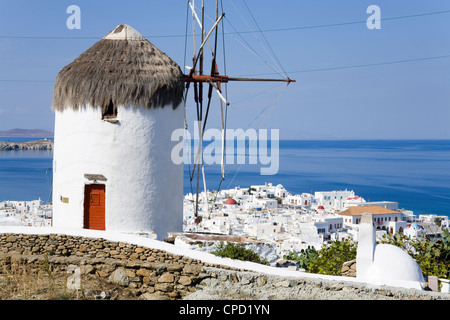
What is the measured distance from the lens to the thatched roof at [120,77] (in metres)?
10.6

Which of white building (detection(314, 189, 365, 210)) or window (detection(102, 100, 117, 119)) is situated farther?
white building (detection(314, 189, 365, 210))

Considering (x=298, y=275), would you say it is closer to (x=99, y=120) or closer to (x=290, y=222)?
(x=99, y=120)

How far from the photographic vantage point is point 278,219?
44312 millimetres

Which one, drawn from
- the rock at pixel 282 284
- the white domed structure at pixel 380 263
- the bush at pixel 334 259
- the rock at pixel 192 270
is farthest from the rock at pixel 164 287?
the bush at pixel 334 259

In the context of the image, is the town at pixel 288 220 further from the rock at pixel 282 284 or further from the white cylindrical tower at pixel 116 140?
the rock at pixel 282 284

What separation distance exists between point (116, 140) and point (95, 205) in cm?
138

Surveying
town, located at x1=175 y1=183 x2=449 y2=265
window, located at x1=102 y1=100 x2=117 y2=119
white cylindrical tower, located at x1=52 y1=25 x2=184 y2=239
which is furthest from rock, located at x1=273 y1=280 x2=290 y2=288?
window, located at x1=102 y1=100 x2=117 y2=119

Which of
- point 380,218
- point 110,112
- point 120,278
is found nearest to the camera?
point 120,278

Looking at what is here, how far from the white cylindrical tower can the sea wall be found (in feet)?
6.95

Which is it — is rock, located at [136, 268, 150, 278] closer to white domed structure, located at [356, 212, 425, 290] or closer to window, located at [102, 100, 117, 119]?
white domed structure, located at [356, 212, 425, 290]

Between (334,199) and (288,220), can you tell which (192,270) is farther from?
(334,199)

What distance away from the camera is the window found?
10.7 meters

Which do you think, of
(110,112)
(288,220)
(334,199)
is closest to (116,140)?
(110,112)
